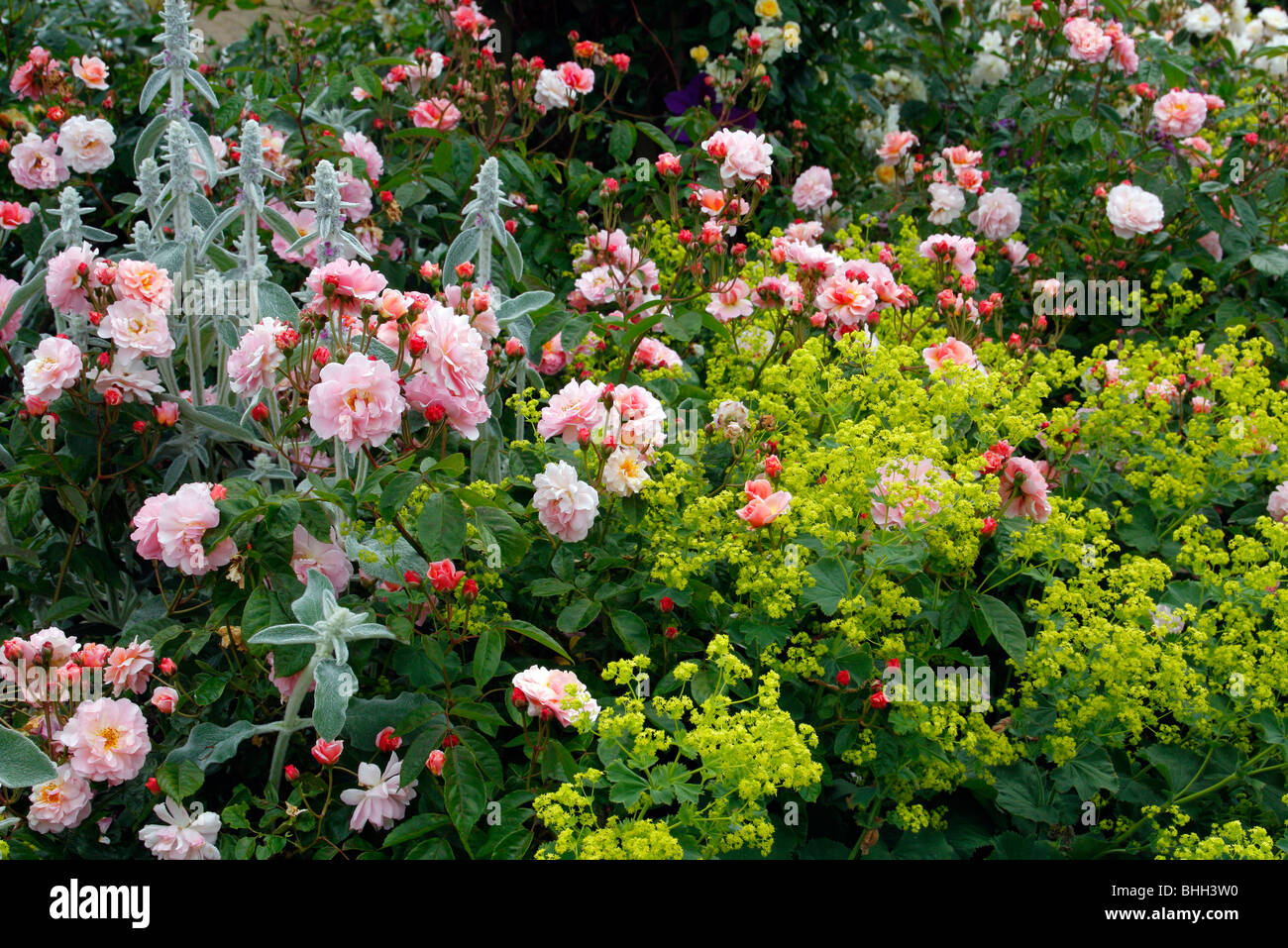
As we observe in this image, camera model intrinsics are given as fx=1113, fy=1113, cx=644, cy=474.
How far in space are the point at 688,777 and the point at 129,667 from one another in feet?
3.30

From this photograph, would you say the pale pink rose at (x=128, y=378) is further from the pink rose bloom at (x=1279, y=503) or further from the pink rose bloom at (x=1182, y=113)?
the pink rose bloom at (x=1182, y=113)

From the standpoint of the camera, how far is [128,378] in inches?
84.3

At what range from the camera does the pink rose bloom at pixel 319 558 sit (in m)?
1.99

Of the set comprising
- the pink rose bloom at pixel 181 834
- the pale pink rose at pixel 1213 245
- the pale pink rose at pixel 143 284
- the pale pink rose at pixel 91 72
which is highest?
→ the pale pink rose at pixel 91 72

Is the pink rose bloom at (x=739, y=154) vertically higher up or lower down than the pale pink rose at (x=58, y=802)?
higher up

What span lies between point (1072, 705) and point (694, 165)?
211 cm

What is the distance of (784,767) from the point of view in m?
1.60

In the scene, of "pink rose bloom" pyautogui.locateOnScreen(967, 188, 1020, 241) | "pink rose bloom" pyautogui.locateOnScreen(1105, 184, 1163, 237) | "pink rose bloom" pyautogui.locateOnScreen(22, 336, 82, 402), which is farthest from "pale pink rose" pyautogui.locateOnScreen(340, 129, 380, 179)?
"pink rose bloom" pyautogui.locateOnScreen(1105, 184, 1163, 237)

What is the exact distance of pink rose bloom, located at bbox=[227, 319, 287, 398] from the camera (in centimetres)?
195

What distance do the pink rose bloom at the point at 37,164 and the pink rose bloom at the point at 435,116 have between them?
101 centimetres

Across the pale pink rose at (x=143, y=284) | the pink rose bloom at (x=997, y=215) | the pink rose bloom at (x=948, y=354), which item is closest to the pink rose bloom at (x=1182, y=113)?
the pink rose bloom at (x=997, y=215)

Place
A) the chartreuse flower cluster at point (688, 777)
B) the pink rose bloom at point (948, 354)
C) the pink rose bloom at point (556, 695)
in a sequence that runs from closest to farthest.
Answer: the chartreuse flower cluster at point (688, 777) → the pink rose bloom at point (556, 695) → the pink rose bloom at point (948, 354)

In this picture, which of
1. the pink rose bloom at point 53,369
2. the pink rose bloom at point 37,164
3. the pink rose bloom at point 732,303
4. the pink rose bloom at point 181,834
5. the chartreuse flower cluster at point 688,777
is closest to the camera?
the chartreuse flower cluster at point 688,777

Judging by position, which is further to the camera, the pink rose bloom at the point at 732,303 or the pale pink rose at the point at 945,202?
the pale pink rose at the point at 945,202
